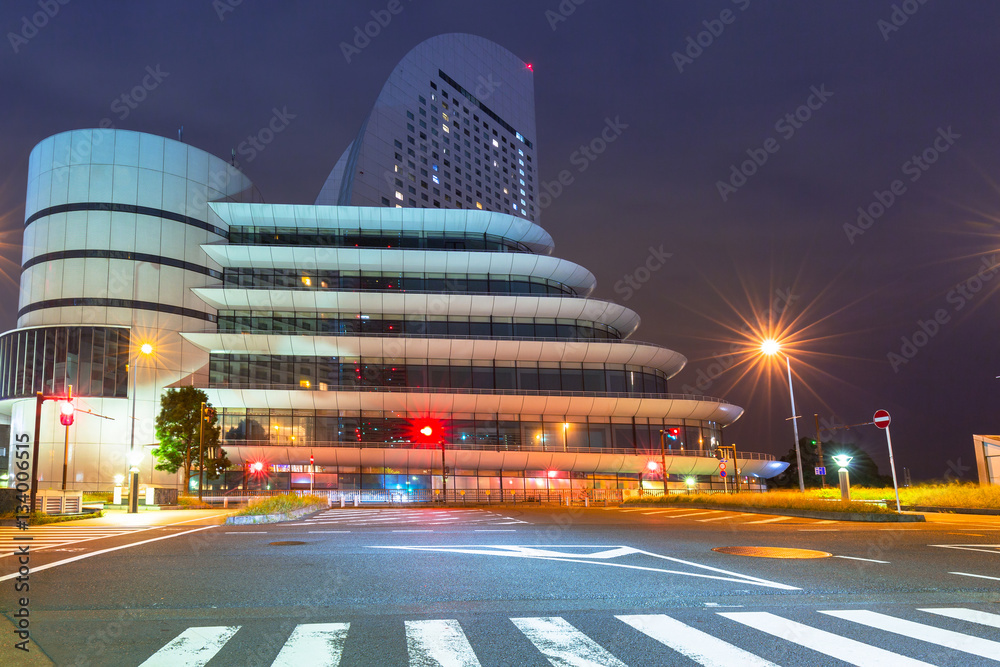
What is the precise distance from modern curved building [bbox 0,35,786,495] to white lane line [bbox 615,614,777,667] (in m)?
52.2

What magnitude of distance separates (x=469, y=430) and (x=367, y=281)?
54.3 ft

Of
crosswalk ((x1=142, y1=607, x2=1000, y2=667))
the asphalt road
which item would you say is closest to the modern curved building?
the asphalt road

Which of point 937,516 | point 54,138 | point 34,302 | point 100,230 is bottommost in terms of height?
point 937,516

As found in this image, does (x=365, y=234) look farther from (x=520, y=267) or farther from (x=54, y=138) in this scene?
(x=54, y=138)

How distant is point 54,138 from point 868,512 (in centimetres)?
6695

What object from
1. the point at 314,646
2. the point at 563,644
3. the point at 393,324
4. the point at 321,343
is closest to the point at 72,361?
the point at 321,343

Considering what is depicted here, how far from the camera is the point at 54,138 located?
6147 cm

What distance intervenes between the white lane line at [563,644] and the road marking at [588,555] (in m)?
3.38

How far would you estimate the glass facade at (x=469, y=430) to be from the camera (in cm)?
6188

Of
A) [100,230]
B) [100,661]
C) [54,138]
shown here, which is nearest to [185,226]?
[100,230]

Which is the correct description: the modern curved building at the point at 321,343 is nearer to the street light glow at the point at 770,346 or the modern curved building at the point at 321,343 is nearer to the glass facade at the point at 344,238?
the glass facade at the point at 344,238

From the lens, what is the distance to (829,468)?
10244 cm

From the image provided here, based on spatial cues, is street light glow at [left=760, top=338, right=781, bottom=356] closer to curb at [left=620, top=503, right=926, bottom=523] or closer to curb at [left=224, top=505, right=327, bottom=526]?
curb at [left=620, top=503, right=926, bottom=523]

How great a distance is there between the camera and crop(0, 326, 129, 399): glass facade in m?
57.7
